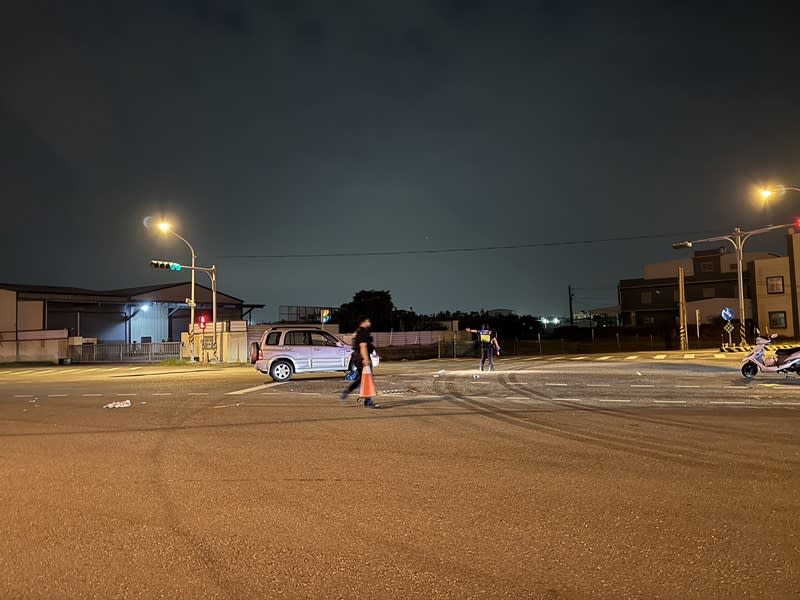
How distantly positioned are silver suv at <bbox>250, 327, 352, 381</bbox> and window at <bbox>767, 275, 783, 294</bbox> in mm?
52668

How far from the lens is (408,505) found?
549cm

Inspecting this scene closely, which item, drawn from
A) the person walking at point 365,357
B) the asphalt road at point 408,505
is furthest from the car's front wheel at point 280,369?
the asphalt road at point 408,505

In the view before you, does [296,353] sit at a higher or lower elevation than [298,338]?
lower

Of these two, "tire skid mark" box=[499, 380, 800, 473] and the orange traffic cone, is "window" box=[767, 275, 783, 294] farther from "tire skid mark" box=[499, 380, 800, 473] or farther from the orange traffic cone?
the orange traffic cone

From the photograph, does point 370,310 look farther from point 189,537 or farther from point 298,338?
point 189,537

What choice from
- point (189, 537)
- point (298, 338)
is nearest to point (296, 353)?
point (298, 338)

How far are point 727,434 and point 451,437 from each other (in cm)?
402

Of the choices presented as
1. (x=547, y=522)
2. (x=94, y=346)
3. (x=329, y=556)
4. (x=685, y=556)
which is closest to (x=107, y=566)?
(x=329, y=556)

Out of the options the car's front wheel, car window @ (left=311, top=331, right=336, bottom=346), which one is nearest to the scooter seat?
car window @ (left=311, top=331, right=336, bottom=346)

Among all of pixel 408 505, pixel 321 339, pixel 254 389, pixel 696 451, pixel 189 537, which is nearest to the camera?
pixel 189 537

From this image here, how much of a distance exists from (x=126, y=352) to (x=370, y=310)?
32882 mm

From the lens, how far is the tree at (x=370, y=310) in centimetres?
7188

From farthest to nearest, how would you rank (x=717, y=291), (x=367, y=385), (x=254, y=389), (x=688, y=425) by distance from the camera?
(x=717, y=291)
(x=254, y=389)
(x=367, y=385)
(x=688, y=425)

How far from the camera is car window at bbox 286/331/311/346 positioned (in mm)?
20148
